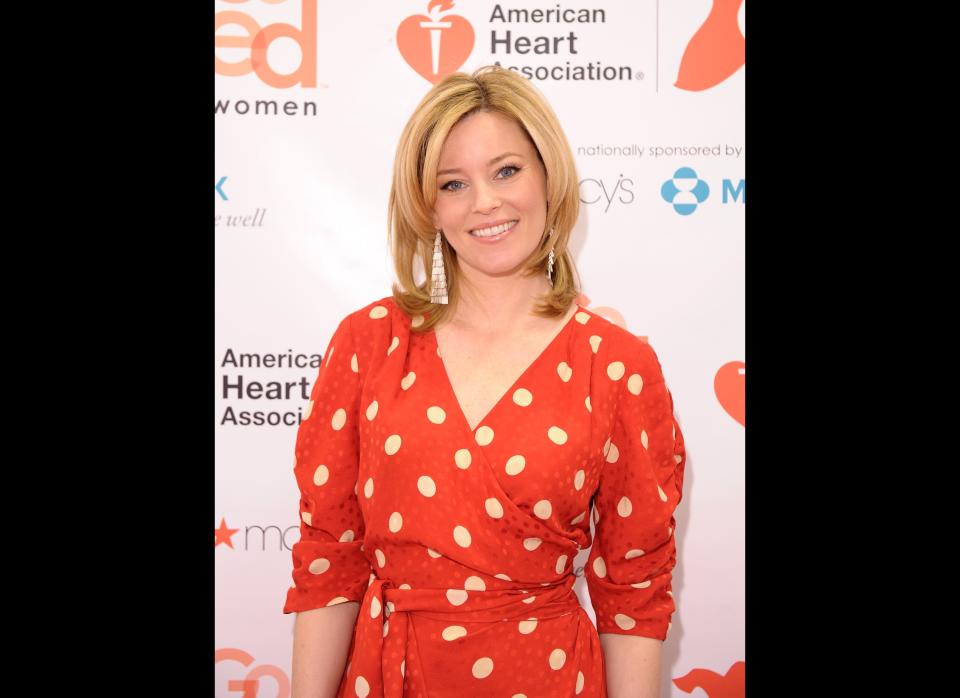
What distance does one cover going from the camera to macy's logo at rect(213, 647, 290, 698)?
233 cm

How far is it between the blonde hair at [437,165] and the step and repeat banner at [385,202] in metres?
0.72

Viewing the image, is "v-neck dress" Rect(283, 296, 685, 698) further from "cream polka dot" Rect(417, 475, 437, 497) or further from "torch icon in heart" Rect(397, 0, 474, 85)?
"torch icon in heart" Rect(397, 0, 474, 85)

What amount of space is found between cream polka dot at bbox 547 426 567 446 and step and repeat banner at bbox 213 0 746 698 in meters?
0.95

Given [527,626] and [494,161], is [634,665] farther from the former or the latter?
[494,161]

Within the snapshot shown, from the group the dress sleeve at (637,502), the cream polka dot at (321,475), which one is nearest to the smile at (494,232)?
the dress sleeve at (637,502)

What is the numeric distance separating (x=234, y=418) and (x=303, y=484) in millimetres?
875

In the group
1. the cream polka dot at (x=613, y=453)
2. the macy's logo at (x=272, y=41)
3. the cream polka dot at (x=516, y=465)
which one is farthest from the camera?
Answer: the macy's logo at (x=272, y=41)

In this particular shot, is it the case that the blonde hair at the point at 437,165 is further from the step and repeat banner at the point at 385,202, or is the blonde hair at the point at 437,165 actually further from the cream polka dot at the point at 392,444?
the step and repeat banner at the point at 385,202

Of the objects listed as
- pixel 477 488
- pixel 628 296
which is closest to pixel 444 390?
pixel 477 488

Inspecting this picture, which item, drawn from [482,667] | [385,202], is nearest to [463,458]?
Answer: [482,667]

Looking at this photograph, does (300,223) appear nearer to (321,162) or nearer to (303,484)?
(321,162)

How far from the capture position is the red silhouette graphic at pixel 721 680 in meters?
2.37

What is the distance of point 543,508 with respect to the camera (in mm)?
1426

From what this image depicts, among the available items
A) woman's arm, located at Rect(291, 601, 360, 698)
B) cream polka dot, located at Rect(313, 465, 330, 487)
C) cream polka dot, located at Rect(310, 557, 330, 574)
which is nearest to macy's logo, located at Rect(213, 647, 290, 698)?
woman's arm, located at Rect(291, 601, 360, 698)
